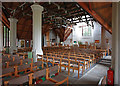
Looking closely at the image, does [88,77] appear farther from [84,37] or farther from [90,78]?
[84,37]

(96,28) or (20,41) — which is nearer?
(20,41)

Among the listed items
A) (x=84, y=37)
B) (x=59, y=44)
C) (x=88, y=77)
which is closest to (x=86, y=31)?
(x=84, y=37)

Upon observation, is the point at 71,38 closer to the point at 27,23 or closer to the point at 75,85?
the point at 27,23

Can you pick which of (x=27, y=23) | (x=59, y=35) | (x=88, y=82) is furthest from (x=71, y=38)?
(x=88, y=82)

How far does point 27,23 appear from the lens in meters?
13.8

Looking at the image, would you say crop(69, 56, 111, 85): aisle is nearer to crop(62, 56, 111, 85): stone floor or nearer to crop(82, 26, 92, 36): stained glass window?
crop(62, 56, 111, 85): stone floor

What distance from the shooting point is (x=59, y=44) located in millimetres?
18547

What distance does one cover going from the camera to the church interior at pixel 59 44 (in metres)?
2.43

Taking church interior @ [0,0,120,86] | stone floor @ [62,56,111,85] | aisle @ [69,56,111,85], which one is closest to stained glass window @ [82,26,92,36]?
church interior @ [0,0,120,86]

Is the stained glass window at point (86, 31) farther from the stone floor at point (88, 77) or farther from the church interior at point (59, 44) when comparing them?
the stone floor at point (88, 77)

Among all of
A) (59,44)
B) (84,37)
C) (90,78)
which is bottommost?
(90,78)

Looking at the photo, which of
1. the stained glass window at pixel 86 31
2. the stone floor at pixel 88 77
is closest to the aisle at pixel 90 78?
the stone floor at pixel 88 77

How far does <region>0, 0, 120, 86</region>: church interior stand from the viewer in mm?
2428

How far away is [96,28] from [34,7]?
15414 mm
